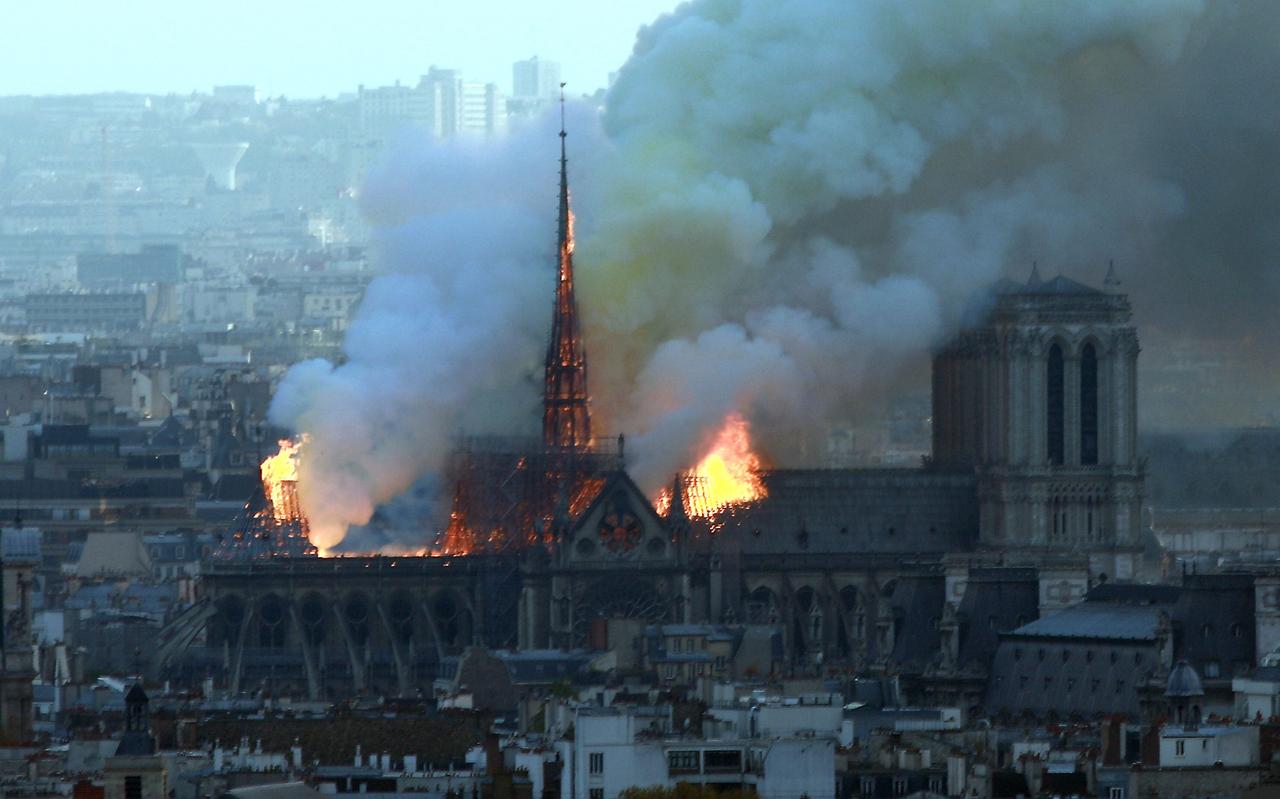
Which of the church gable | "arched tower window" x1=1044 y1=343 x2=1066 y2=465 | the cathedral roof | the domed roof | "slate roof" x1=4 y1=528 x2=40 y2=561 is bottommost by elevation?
the domed roof

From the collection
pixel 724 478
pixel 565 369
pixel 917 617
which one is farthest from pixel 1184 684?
pixel 724 478

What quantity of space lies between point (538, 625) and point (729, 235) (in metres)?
8.25

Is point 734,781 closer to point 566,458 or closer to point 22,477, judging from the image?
point 566,458

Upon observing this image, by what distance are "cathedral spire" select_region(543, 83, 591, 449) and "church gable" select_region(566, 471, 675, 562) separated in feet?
6.05

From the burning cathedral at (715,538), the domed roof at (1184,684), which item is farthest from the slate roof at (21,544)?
the burning cathedral at (715,538)

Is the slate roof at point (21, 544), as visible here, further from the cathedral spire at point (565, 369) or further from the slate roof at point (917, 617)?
the cathedral spire at point (565, 369)

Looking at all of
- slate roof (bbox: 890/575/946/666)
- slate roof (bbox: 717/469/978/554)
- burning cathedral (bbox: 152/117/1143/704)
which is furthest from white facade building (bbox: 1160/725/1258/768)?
slate roof (bbox: 717/469/978/554)

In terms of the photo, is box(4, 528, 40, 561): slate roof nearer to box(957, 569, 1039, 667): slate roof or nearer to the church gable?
box(957, 569, 1039, 667): slate roof

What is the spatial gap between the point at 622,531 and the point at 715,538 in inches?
153

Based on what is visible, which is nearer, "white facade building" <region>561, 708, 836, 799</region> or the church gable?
"white facade building" <region>561, 708, 836, 799</region>

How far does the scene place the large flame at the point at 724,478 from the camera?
12812 cm

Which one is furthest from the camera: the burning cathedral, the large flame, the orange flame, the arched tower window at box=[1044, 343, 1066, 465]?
the arched tower window at box=[1044, 343, 1066, 465]

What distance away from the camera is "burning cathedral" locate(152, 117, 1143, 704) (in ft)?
403

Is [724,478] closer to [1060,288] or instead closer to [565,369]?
[565,369]
